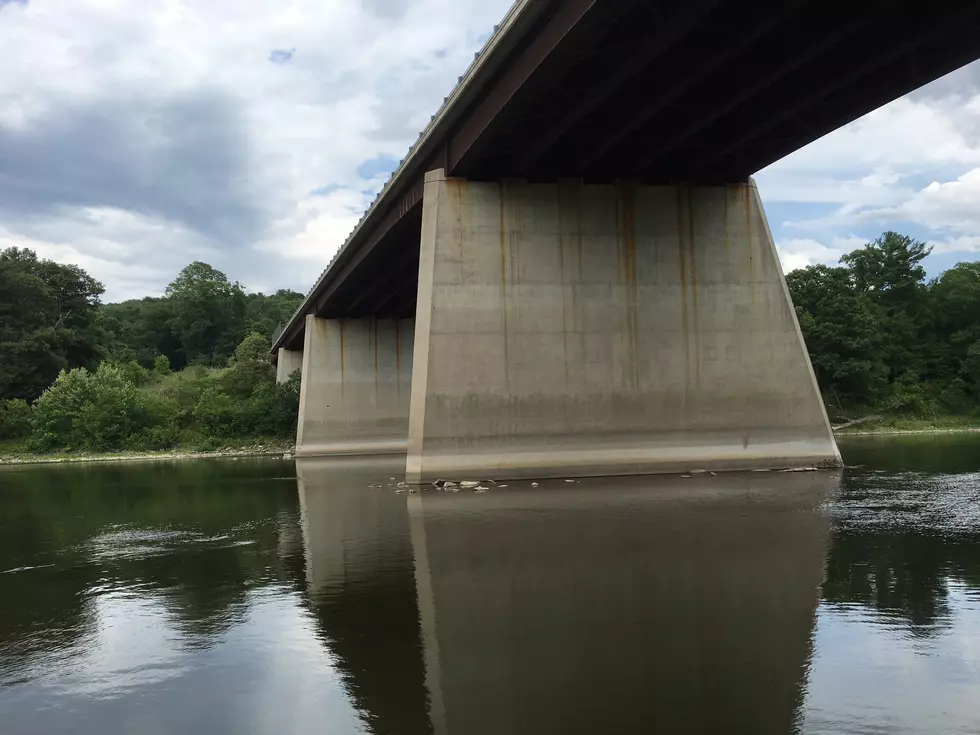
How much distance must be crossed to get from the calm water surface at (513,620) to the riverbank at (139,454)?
40.6 meters

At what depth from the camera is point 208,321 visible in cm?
11469

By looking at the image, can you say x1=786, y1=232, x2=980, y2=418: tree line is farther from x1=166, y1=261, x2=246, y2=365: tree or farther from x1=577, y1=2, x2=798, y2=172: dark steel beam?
x1=166, y1=261, x2=246, y2=365: tree

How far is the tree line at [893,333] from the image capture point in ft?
234

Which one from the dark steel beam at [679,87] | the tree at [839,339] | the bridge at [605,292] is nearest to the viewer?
the dark steel beam at [679,87]

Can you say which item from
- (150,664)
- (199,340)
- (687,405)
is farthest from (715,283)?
(199,340)

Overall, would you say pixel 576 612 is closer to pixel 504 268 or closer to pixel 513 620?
pixel 513 620

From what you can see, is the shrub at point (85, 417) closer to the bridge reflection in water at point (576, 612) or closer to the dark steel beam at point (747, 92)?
the bridge reflection in water at point (576, 612)

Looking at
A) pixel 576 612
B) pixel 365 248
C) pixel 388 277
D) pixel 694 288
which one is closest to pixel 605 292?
pixel 694 288

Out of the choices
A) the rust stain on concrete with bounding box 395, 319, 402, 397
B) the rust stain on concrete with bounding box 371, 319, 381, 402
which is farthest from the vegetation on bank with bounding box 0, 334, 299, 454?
the rust stain on concrete with bounding box 395, 319, 402, 397

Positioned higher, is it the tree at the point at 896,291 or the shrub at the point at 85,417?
the tree at the point at 896,291

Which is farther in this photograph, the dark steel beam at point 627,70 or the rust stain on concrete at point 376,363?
the rust stain on concrete at point 376,363

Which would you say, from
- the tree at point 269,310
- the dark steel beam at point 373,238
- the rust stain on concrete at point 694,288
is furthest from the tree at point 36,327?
the rust stain on concrete at point 694,288

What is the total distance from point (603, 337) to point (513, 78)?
9.36m

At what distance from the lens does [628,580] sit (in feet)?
36.5
